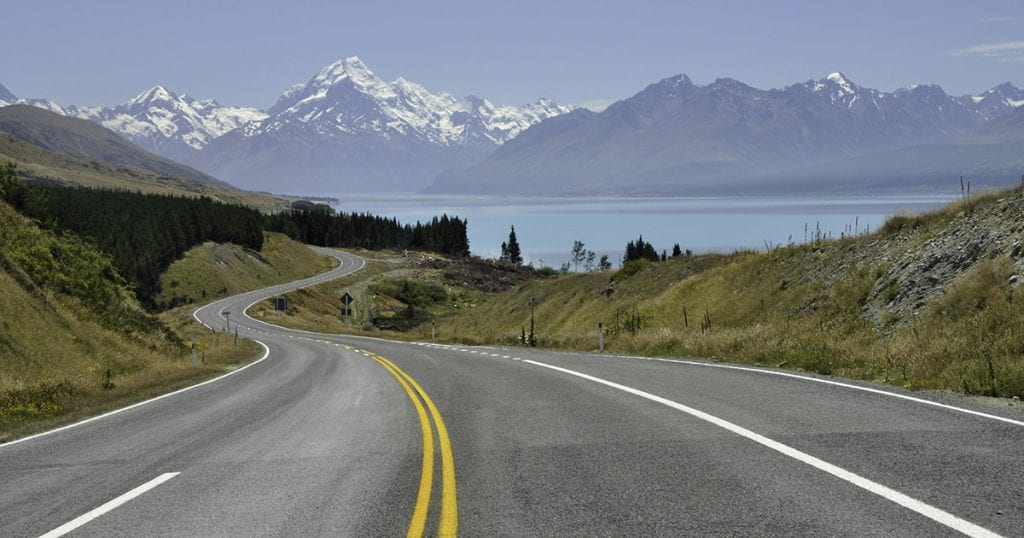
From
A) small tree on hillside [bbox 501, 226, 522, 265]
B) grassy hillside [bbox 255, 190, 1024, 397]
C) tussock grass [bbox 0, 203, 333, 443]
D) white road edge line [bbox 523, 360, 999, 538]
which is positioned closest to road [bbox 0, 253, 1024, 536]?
white road edge line [bbox 523, 360, 999, 538]

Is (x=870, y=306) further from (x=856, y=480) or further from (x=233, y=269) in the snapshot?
(x=233, y=269)

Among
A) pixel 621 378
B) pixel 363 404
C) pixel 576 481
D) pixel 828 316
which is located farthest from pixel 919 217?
pixel 576 481

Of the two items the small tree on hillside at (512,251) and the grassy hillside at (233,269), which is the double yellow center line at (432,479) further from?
the small tree on hillside at (512,251)

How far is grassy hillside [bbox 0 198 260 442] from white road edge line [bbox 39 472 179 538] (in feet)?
17.4

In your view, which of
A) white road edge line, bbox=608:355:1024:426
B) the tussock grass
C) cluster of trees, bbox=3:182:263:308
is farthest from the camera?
cluster of trees, bbox=3:182:263:308

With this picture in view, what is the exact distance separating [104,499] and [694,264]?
4305 centimetres

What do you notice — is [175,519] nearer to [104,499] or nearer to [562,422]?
[104,499]

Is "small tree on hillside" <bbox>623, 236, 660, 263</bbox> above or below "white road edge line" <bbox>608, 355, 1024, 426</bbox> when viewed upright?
above

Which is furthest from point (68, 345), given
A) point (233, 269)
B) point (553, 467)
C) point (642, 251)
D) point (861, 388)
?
point (233, 269)

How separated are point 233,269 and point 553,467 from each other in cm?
12664

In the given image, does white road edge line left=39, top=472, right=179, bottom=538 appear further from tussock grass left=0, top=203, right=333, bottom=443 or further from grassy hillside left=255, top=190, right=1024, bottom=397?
grassy hillside left=255, top=190, right=1024, bottom=397

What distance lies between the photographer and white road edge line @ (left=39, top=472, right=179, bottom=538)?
6.38 metres

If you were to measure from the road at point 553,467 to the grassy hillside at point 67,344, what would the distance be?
2879 millimetres

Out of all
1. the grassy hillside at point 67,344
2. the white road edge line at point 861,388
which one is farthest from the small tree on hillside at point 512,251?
the white road edge line at point 861,388
